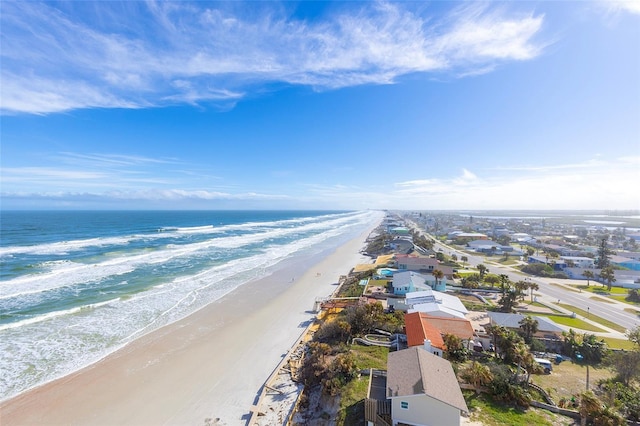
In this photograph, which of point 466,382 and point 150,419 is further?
point 466,382

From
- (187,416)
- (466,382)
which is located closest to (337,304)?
(466,382)

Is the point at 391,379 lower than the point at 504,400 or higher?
higher

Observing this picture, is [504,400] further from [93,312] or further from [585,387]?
[93,312]

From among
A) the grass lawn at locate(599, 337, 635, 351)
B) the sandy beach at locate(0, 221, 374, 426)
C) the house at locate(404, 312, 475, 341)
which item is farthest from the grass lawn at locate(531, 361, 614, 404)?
the sandy beach at locate(0, 221, 374, 426)

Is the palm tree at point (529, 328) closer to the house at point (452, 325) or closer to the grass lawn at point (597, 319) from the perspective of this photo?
the house at point (452, 325)

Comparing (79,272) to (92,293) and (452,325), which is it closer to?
(92,293)

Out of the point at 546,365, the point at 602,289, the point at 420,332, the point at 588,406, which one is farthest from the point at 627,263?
the point at 420,332
